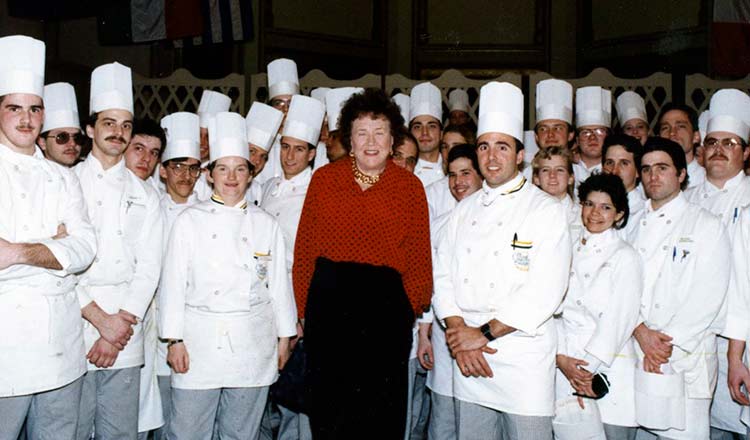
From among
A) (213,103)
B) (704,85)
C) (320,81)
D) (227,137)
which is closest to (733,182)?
(227,137)

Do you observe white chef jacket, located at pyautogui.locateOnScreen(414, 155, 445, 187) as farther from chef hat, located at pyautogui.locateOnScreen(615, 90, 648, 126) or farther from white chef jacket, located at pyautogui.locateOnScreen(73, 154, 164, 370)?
white chef jacket, located at pyautogui.locateOnScreen(73, 154, 164, 370)

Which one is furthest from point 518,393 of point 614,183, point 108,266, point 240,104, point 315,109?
point 240,104

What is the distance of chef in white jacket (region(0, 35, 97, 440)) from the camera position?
2.09 m

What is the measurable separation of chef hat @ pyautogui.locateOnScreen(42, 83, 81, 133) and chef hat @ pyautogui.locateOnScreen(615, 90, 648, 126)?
9.54ft

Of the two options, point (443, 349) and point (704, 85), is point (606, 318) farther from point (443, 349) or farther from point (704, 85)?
point (704, 85)

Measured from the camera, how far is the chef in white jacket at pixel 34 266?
2.09 m

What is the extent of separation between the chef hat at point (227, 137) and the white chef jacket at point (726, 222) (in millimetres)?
1788

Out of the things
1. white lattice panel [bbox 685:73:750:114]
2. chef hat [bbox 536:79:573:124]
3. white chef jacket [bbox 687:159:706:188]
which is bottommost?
white chef jacket [bbox 687:159:706:188]

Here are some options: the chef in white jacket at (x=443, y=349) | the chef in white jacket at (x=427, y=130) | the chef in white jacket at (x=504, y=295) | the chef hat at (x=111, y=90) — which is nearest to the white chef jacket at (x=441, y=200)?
the chef in white jacket at (x=443, y=349)

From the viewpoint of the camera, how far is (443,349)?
120 inches

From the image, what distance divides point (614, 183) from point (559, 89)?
1324 mm

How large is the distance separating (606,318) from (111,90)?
194 cm

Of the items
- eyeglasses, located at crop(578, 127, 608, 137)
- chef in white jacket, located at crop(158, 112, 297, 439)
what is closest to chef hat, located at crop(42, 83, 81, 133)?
chef in white jacket, located at crop(158, 112, 297, 439)

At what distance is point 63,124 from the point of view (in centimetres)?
300
